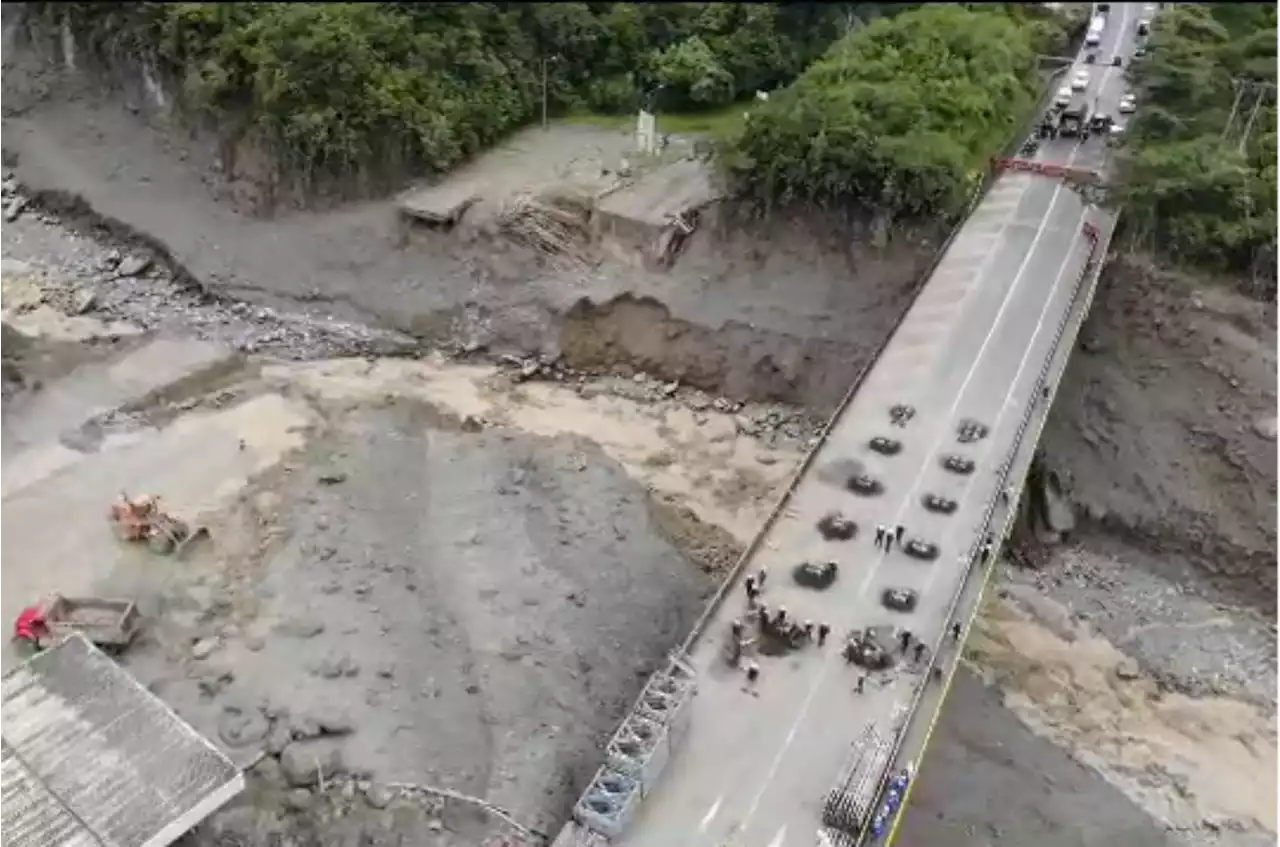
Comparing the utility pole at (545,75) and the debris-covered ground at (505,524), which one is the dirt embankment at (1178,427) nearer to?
the debris-covered ground at (505,524)

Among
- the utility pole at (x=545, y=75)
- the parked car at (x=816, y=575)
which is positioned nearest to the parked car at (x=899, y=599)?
the parked car at (x=816, y=575)

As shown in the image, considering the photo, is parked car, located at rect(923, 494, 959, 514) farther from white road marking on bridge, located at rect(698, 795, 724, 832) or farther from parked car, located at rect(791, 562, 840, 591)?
white road marking on bridge, located at rect(698, 795, 724, 832)

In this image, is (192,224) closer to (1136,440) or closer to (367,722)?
(367,722)

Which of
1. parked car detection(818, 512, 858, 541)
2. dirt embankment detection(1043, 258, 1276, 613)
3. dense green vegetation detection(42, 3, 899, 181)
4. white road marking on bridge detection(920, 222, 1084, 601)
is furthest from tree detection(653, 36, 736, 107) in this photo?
parked car detection(818, 512, 858, 541)

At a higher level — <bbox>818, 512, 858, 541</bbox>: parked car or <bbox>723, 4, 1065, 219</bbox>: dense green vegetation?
<bbox>723, 4, 1065, 219</bbox>: dense green vegetation

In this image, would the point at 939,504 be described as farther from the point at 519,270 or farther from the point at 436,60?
the point at 436,60

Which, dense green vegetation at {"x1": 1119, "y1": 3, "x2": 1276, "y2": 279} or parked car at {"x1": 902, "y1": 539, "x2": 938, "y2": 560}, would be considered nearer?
parked car at {"x1": 902, "y1": 539, "x2": 938, "y2": 560}
